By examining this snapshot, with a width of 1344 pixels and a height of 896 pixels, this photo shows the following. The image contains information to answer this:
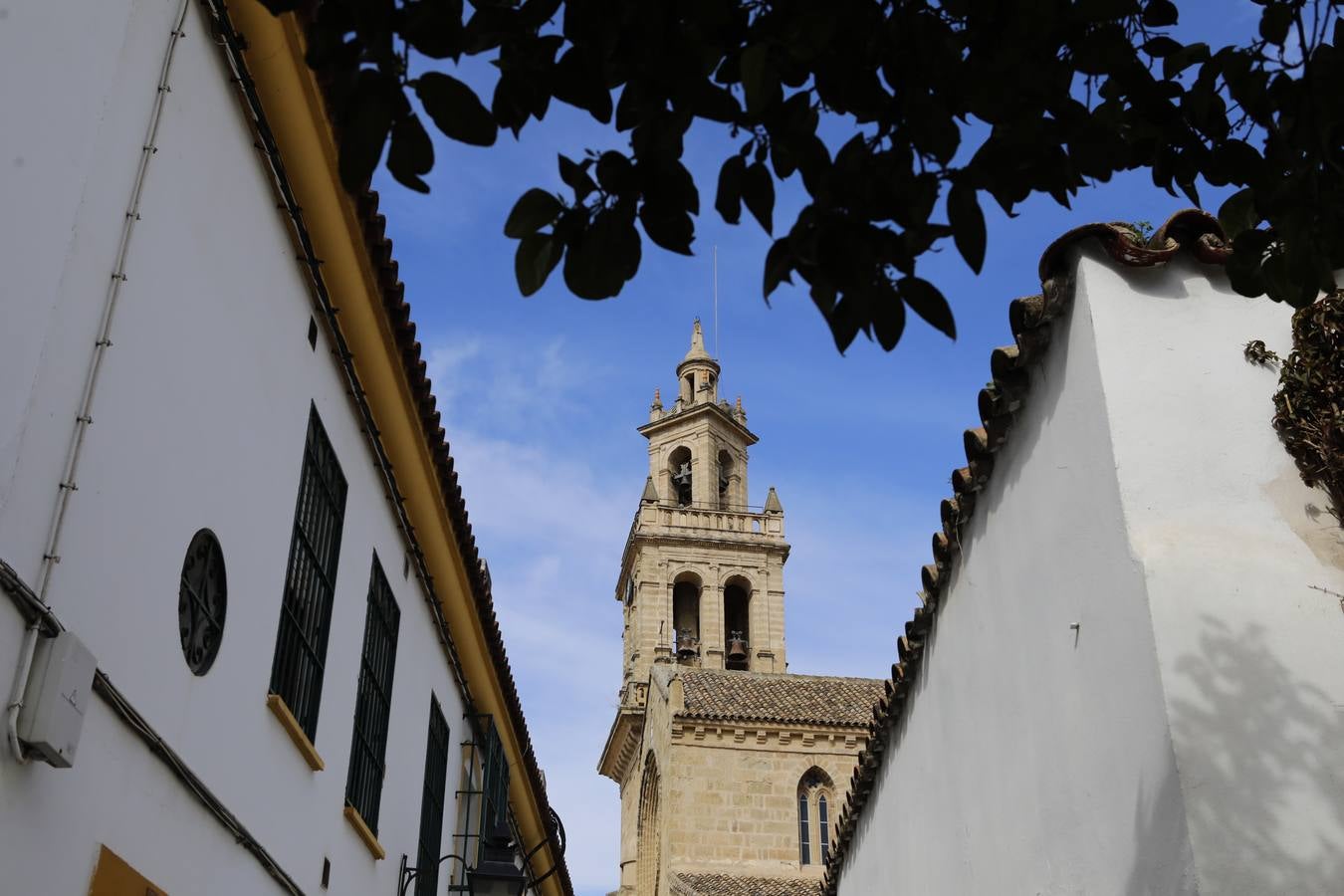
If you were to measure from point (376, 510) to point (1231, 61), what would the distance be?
636 cm

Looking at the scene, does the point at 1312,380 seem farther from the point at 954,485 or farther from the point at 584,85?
the point at 584,85

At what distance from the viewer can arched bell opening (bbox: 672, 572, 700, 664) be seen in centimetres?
4575

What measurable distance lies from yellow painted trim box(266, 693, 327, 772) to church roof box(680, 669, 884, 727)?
82.8 feet

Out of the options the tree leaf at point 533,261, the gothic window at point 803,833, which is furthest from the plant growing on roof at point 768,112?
the gothic window at point 803,833

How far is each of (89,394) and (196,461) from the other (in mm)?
1114

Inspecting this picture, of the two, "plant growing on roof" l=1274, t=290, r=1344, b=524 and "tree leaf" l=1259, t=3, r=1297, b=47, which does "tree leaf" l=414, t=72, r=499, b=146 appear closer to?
"tree leaf" l=1259, t=3, r=1297, b=47

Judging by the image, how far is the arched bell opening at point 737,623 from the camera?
45812mm

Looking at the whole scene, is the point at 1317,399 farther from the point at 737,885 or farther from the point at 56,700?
the point at 737,885

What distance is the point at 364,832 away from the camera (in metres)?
8.49

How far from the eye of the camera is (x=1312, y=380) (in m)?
6.48

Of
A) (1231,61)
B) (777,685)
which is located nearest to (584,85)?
(1231,61)

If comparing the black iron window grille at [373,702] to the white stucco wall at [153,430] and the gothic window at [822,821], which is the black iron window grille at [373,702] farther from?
the gothic window at [822,821]

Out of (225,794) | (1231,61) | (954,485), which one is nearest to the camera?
(1231,61)

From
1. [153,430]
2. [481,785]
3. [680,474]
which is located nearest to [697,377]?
[680,474]
